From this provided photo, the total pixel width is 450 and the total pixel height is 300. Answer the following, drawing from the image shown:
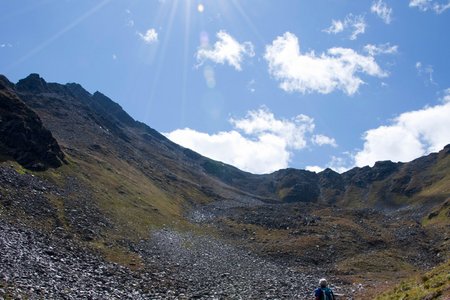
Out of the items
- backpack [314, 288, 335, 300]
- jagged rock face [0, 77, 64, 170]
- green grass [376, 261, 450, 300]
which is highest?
jagged rock face [0, 77, 64, 170]

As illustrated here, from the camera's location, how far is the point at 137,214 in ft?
264

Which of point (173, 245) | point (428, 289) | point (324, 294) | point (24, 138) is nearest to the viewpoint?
point (324, 294)

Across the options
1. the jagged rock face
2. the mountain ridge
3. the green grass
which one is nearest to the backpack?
the green grass

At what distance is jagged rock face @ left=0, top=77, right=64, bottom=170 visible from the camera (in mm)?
74500

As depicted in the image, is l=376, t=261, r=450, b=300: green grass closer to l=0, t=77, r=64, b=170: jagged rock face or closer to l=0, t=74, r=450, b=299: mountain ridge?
l=0, t=74, r=450, b=299: mountain ridge

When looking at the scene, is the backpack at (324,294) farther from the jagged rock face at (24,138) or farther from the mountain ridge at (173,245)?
the jagged rock face at (24,138)

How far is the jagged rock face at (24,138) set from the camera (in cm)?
7450

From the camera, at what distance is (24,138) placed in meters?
81.1

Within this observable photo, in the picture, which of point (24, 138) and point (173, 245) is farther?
point (24, 138)

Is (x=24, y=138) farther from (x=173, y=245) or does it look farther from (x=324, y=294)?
(x=324, y=294)

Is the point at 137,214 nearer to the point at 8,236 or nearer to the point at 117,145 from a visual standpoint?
the point at 8,236

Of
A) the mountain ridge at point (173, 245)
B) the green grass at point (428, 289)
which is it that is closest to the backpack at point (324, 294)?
the green grass at point (428, 289)

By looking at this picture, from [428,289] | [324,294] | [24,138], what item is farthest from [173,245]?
[428,289]

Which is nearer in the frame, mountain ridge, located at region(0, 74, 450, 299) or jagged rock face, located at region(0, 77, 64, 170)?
mountain ridge, located at region(0, 74, 450, 299)
